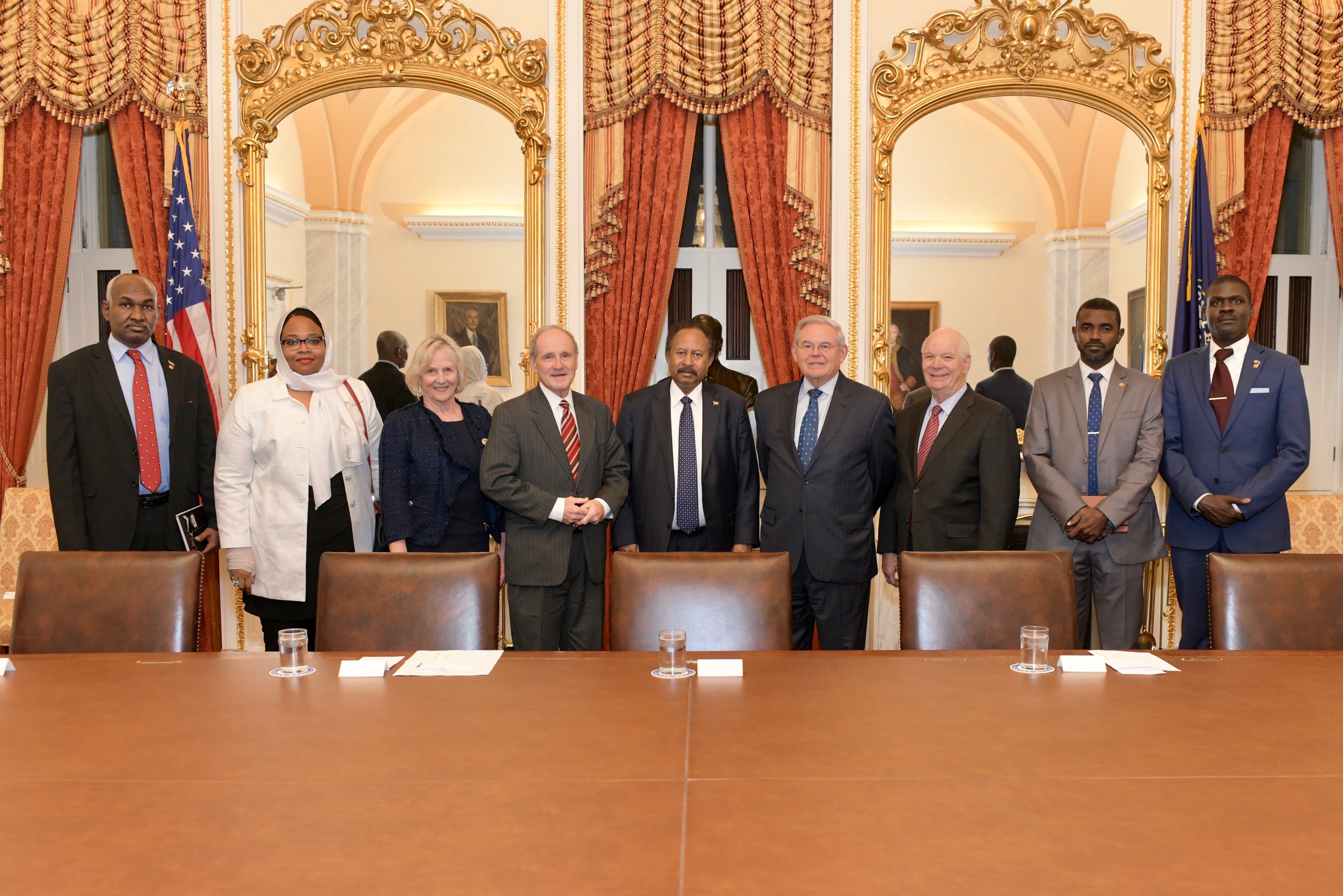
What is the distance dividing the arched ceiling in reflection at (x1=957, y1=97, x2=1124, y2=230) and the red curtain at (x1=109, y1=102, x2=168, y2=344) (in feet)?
14.0

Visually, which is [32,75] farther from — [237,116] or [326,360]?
[326,360]

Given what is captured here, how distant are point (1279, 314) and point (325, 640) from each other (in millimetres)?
5052

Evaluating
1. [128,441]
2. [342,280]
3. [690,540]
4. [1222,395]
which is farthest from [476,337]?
[1222,395]

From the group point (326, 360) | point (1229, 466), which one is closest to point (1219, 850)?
point (1229, 466)

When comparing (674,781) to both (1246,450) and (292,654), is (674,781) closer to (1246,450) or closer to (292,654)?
(292,654)

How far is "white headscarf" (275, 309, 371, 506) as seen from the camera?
3822 millimetres

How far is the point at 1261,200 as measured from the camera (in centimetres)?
536

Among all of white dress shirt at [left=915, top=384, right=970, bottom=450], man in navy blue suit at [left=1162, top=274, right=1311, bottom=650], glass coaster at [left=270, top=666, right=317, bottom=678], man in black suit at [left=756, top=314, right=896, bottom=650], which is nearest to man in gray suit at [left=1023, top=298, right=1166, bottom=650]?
man in navy blue suit at [left=1162, top=274, right=1311, bottom=650]

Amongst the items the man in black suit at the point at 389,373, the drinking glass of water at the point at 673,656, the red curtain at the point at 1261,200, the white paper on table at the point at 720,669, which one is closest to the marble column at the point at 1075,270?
the red curtain at the point at 1261,200

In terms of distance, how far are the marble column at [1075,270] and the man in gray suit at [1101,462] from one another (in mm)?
1226

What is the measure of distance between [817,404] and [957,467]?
1.88 feet

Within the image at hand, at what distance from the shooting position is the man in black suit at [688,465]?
13.2 ft

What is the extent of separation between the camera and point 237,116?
17.4ft

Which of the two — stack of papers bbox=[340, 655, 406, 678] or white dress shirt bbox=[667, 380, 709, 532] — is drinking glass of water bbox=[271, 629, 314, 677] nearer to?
stack of papers bbox=[340, 655, 406, 678]
